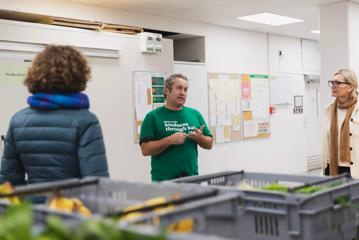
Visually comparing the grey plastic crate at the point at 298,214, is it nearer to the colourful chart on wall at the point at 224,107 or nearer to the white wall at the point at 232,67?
the white wall at the point at 232,67

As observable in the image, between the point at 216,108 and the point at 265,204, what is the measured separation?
506 cm

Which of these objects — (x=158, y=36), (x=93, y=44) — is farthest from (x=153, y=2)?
(x=93, y=44)

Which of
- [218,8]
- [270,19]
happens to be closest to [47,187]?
[218,8]

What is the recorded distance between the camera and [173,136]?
3078 millimetres

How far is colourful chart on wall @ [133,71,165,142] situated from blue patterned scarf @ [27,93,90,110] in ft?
10.3

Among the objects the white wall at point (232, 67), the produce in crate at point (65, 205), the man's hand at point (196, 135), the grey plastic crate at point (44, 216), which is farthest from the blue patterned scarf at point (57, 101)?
the white wall at point (232, 67)

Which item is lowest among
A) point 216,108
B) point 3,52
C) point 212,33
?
point 216,108

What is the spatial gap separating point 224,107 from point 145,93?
183 cm

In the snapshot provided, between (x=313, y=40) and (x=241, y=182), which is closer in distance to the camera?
(x=241, y=182)

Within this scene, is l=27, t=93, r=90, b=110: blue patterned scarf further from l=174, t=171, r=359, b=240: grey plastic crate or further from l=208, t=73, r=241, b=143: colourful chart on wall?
l=208, t=73, r=241, b=143: colourful chart on wall

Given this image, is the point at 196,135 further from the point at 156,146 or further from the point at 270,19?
the point at 270,19

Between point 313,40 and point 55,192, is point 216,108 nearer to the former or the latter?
point 313,40

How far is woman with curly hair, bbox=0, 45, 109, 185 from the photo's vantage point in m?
2.01

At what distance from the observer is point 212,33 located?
22.0 ft
